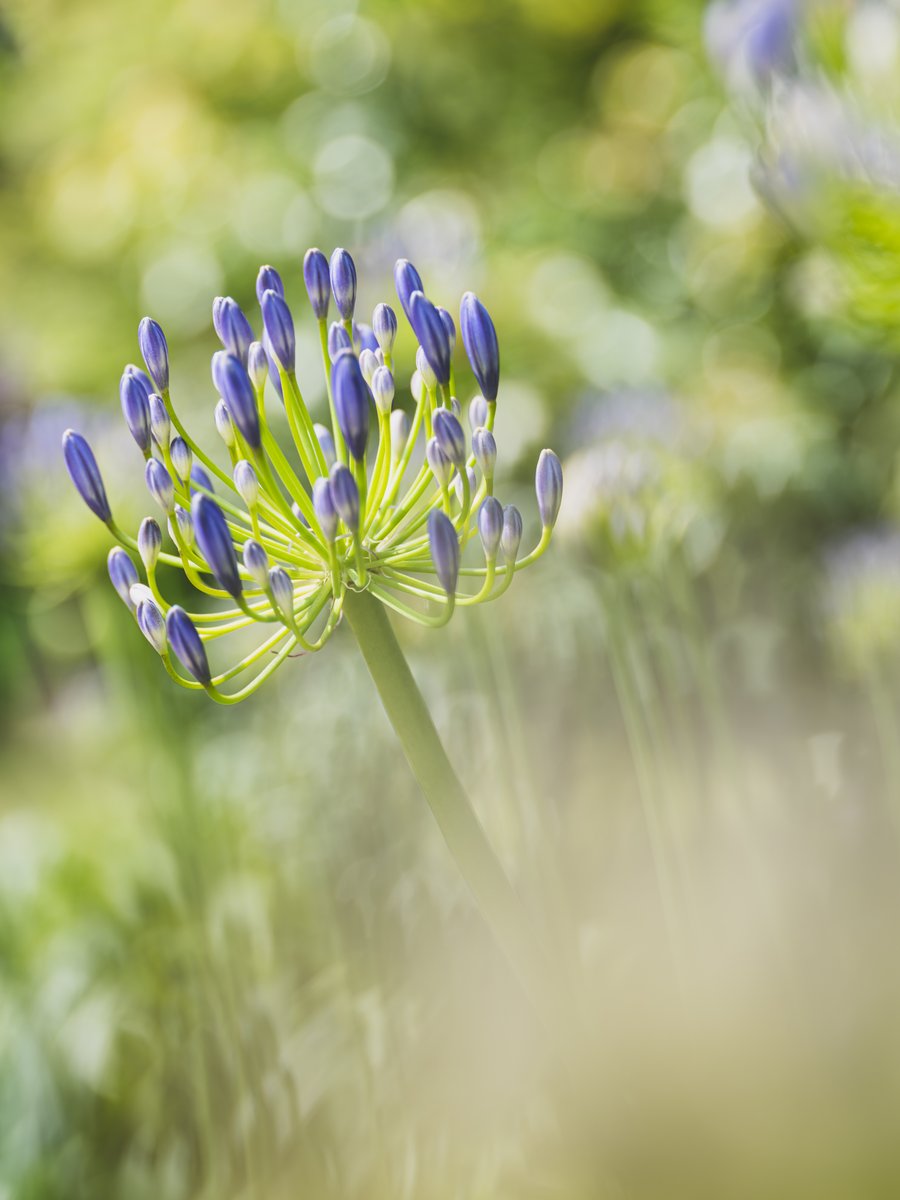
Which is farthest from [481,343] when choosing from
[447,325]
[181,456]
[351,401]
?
[181,456]

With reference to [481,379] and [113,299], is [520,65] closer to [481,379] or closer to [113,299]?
[113,299]

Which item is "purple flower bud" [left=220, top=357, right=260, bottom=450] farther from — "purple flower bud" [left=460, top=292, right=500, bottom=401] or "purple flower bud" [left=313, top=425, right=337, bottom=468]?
"purple flower bud" [left=460, top=292, right=500, bottom=401]

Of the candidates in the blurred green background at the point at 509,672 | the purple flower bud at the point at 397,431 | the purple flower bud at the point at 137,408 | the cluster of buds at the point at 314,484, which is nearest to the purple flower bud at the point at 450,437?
the cluster of buds at the point at 314,484

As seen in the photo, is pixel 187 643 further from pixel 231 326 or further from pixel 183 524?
pixel 231 326

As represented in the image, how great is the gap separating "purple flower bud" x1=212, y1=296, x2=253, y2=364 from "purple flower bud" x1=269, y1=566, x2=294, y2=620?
191 millimetres

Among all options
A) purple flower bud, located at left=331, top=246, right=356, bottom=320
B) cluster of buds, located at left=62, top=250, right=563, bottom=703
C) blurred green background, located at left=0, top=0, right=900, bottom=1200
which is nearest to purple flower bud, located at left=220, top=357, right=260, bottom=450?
cluster of buds, located at left=62, top=250, right=563, bottom=703

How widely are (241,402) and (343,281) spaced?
0.15 metres

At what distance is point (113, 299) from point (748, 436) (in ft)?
9.75

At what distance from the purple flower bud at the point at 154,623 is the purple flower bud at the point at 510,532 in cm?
27

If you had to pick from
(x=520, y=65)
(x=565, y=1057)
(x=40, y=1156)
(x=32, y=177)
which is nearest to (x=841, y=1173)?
(x=565, y=1057)

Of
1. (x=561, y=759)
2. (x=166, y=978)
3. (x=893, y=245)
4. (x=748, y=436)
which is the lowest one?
(x=748, y=436)

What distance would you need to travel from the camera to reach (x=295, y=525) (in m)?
0.79

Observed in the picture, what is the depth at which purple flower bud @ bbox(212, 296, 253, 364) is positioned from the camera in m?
0.83

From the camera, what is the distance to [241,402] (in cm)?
75
